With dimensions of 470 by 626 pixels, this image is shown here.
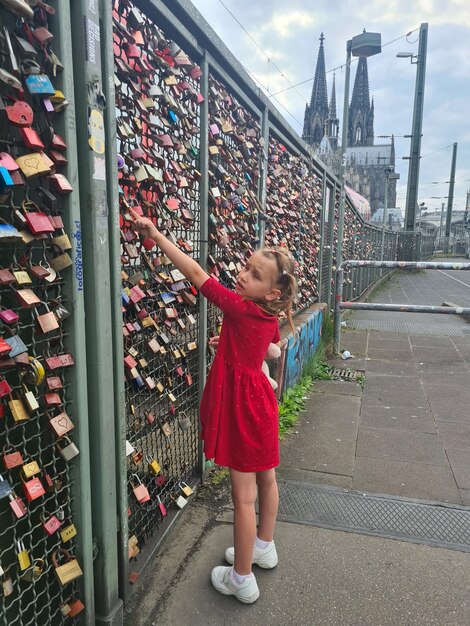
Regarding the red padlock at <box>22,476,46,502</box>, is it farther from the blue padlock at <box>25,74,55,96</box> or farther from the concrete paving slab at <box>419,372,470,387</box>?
the concrete paving slab at <box>419,372,470,387</box>

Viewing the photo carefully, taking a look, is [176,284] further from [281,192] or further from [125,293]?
[281,192]

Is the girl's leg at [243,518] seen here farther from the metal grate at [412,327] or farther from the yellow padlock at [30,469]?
the metal grate at [412,327]

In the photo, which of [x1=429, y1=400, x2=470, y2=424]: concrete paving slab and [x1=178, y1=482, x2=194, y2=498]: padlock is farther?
[x1=429, y1=400, x2=470, y2=424]: concrete paving slab

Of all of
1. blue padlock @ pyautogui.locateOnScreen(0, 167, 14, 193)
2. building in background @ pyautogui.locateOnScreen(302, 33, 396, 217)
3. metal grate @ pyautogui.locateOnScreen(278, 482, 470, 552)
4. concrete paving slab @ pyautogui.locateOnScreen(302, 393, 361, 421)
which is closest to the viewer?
blue padlock @ pyautogui.locateOnScreen(0, 167, 14, 193)

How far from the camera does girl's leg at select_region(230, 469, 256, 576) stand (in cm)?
204

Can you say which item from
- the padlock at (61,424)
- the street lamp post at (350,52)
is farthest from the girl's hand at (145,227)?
the street lamp post at (350,52)

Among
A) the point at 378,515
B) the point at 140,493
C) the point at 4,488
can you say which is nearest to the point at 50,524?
the point at 4,488

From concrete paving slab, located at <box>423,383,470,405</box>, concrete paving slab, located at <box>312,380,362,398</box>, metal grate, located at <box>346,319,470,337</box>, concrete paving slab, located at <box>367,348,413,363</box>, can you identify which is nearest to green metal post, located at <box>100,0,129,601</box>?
concrete paving slab, located at <box>312,380,362,398</box>

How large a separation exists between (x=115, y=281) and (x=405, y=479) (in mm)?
2544

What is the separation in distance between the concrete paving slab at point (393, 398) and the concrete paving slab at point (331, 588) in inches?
94.8

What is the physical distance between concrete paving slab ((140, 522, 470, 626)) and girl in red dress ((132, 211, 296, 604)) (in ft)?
0.41

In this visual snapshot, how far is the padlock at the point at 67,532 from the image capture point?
1658mm

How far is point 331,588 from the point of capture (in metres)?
2.20

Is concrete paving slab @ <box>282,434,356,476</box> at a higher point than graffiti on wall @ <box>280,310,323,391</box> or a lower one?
lower
